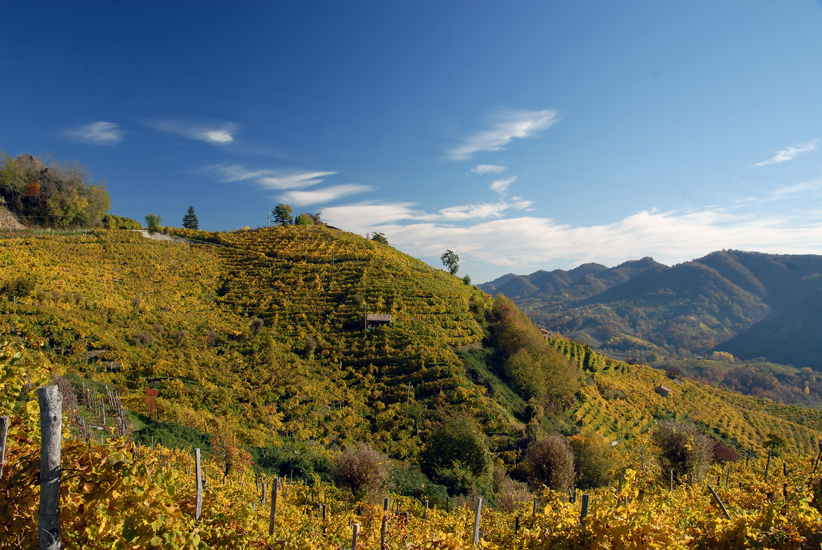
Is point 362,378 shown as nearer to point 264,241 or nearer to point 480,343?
point 480,343

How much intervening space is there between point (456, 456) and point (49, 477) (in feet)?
72.4

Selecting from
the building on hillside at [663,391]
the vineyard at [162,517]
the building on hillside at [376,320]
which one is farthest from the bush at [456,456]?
the building on hillside at [663,391]

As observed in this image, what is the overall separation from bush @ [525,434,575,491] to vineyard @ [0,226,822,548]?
4.90 feet

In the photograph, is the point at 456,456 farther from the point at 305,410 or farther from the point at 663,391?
the point at 663,391

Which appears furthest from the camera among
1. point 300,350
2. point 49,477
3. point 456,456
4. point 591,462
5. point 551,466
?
point 300,350

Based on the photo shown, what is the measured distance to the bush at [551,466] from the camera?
66.2ft

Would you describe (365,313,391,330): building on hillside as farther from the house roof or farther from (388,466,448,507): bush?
(388,466,448,507): bush

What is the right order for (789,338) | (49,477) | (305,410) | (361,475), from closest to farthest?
(49,477) → (361,475) → (305,410) → (789,338)

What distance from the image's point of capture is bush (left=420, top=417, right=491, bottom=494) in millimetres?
20516

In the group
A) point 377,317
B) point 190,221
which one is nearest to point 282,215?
point 190,221

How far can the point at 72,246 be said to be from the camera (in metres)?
41.0

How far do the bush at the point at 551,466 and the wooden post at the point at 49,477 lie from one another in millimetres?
22563

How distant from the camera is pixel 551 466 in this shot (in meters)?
20.4

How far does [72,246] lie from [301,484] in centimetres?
4486
